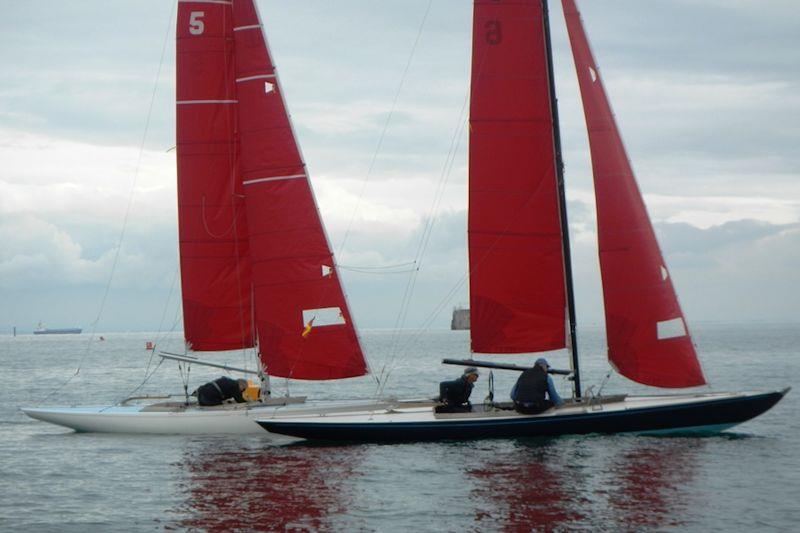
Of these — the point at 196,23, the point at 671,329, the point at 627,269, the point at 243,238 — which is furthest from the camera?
the point at 243,238

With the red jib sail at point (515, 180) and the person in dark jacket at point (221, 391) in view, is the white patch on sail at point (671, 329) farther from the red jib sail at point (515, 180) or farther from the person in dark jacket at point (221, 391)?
the person in dark jacket at point (221, 391)

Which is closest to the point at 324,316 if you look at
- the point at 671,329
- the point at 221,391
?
the point at 221,391

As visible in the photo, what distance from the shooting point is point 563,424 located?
967 inches

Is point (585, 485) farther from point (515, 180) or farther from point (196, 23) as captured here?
point (196, 23)

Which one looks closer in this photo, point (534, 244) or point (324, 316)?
point (534, 244)

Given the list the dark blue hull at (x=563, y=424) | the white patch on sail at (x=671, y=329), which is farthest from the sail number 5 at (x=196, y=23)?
the white patch on sail at (x=671, y=329)

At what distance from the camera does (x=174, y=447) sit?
2714 cm

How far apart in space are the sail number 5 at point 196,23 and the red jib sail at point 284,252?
1.67 meters

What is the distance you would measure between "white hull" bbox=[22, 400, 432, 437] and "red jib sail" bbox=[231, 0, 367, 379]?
53.3 inches

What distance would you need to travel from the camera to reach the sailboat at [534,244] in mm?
25062

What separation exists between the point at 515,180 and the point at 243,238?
8.08 metres

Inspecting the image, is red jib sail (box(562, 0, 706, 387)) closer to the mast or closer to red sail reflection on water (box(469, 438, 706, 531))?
the mast

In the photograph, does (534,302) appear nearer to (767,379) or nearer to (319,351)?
(319,351)

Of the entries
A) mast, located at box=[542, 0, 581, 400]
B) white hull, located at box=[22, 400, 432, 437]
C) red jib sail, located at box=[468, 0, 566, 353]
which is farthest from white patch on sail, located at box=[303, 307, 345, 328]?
mast, located at box=[542, 0, 581, 400]
